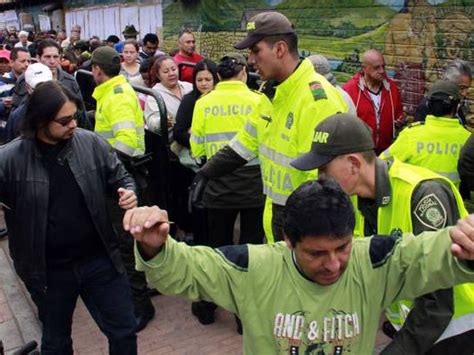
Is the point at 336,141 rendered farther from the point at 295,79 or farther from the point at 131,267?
the point at 131,267

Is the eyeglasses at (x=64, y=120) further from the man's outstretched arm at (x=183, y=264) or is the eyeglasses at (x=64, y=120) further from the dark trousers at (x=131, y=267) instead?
the man's outstretched arm at (x=183, y=264)

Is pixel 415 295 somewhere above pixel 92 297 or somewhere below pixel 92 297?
above

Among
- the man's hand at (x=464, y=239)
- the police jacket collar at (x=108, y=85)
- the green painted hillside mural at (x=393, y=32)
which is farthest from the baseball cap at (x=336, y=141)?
the green painted hillside mural at (x=393, y=32)

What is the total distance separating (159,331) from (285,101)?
2295 mm

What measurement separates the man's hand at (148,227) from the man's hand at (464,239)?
84 centimetres

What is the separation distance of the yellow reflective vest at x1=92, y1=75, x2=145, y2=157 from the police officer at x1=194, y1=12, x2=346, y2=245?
1444 mm

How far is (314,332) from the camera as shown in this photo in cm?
182

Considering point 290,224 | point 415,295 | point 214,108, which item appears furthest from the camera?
Result: point 214,108

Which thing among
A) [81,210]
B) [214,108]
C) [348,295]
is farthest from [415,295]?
[214,108]

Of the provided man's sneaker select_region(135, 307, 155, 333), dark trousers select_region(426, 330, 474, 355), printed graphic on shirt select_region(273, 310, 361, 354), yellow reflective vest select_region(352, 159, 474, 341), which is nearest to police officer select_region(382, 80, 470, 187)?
yellow reflective vest select_region(352, 159, 474, 341)

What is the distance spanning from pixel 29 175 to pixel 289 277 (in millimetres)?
1835

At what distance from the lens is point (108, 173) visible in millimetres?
3355

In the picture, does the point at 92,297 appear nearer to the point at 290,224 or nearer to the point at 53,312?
the point at 53,312

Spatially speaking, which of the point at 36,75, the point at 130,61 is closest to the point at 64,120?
the point at 36,75
